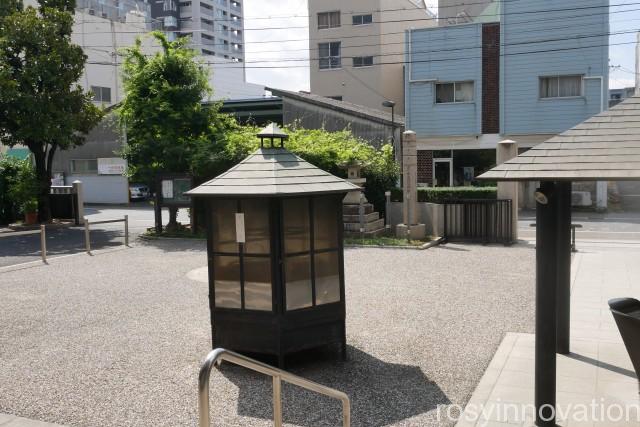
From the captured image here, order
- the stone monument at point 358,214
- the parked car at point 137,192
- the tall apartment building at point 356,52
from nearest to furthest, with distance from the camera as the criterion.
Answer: the stone monument at point 358,214
the parked car at point 137,192
the tall apartment building at point 356,52

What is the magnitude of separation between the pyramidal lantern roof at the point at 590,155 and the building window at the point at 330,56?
124ft

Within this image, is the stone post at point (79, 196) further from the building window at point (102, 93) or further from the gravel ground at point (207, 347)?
the building window at point (102, 93)

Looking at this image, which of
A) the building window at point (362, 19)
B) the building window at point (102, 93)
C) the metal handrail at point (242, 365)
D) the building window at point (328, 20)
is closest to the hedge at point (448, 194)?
the metal handrail at point (242, 365)

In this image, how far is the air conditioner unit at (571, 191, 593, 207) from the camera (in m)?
25.5

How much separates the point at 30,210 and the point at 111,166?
12.2 m

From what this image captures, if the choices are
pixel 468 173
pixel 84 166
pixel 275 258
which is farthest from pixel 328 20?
pixel 275 258

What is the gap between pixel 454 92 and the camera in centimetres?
2770

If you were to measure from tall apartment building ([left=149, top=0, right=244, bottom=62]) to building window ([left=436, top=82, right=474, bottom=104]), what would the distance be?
50902mm

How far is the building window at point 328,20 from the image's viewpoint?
42.4m

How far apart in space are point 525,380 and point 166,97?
15953 millimetres

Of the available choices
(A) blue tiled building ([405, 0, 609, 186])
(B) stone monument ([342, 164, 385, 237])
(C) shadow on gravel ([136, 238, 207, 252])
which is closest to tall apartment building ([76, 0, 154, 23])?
(A) blue tiled building ([405, 0, 609, 186])

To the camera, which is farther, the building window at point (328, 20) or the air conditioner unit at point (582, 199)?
the building window at point (328, 20)

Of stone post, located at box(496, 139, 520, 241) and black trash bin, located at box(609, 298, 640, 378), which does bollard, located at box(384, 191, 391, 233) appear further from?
black trash bin, located at box(609, 298, 640, 378)

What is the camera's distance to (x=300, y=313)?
6.03 meters
